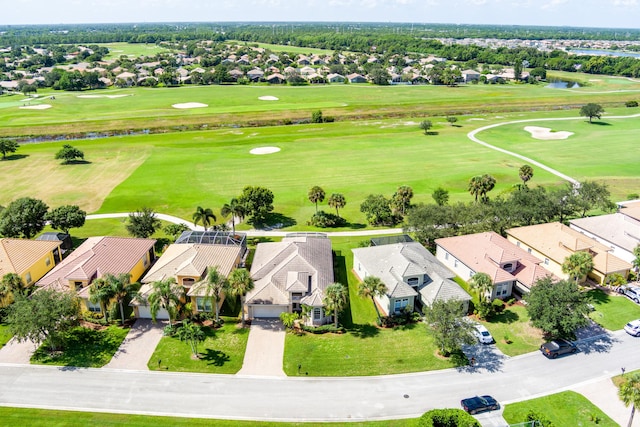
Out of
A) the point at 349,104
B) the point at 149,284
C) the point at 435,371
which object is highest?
the point at 349,104

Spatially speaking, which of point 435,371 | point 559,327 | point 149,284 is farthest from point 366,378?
point 149,284

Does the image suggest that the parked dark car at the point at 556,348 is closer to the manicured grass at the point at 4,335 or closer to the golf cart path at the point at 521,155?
the manicured grass at the point at 4,335

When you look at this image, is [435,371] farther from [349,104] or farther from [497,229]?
[349,104]

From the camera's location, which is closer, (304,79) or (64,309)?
(64,309)

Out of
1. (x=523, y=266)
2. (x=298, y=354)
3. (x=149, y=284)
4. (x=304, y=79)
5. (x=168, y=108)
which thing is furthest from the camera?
(x=304, y=79)

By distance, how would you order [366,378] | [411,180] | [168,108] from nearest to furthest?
[366,378] → [411,180] → [168,108]

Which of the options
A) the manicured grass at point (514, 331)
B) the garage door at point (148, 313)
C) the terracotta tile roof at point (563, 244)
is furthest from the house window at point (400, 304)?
the garage door at point (148, 313)
